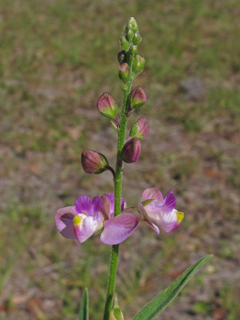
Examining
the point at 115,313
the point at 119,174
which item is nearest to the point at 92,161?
the point at 119,174

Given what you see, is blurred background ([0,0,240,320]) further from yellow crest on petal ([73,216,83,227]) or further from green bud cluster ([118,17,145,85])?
green bud cluster ([118,17,145,85])

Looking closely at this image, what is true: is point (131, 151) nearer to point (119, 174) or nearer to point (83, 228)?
point (119, 174)

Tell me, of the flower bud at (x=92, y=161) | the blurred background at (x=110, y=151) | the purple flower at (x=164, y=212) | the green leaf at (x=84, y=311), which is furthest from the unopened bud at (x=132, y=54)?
the blurred background at (x=110, y=151)

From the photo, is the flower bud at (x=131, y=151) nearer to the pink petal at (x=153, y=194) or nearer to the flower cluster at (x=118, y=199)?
the flower cluster at (x=118, y=199)

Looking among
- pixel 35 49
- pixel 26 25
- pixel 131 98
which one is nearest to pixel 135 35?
pixel 131 98

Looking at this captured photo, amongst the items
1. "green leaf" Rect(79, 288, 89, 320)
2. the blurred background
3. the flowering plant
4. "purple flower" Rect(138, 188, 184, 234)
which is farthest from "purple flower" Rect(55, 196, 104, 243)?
the blurred background

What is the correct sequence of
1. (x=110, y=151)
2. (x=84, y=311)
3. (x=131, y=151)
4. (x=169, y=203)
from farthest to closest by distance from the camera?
(x=110, y=151)
(x=84, y=311)
(x=169, y=203)
(x=131, y=151)

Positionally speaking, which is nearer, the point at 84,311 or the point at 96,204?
the point at 96,204
